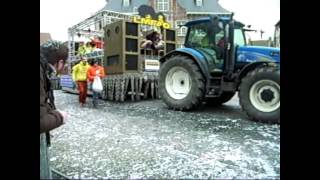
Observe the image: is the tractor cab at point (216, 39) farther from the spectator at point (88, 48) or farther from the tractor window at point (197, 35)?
the spectator at point (88, 48)

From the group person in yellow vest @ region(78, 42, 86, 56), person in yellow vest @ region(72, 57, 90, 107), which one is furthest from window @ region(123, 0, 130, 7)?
person in yellow vest @ region(72, 57, 90, 107)

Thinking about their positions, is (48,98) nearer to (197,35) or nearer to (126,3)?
(197,35)

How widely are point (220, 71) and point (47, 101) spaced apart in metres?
4.43

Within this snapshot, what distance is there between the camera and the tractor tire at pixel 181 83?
6054 millimetres

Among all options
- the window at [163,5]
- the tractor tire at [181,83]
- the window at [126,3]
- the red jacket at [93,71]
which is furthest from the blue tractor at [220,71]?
the window at [163,5]

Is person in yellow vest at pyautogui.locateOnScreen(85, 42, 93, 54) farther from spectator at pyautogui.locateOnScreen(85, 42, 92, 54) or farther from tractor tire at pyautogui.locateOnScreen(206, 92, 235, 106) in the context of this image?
tractor tire at pyautogui.locateOnScreen(206, 92, 235, 106)

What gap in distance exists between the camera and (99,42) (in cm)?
985

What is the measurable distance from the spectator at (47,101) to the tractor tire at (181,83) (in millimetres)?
3807

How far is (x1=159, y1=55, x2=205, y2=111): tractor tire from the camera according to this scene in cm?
605

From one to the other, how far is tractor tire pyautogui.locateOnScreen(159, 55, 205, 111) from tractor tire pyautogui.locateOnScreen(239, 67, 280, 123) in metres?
0.89

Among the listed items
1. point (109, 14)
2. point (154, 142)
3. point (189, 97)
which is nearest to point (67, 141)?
point (154, 142)

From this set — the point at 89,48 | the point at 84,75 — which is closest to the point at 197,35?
the point at 84,75
